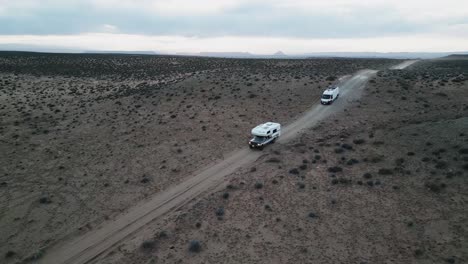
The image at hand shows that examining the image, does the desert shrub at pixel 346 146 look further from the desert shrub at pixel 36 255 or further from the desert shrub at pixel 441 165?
the desert shrub at pixel 36 255

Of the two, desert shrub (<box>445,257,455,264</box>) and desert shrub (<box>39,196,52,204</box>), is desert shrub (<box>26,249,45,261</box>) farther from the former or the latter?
desert shrub (<box>445,257,455,264</box>)

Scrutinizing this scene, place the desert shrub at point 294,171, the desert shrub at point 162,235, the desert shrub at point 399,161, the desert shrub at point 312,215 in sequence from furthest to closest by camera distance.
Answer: the desert shrub at point 294,171 < the desert shrub at point 399,161 < the desert shrub at point 312,215 < the desert shrub at point 162,235

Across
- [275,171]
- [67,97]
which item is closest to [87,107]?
[67,97]

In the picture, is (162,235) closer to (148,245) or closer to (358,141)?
(148,245)

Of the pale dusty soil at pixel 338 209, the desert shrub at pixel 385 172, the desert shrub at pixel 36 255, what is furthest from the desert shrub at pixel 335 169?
the desert shrub at pixel 36 255

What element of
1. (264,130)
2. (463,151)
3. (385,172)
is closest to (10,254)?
(264,130)

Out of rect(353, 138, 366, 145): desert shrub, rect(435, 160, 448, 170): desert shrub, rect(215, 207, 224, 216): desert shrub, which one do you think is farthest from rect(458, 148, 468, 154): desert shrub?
rect(215, 207, 224, 216): desert shrub
